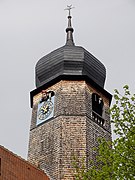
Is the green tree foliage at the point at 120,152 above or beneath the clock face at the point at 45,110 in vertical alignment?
beneath

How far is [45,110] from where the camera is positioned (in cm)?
2247

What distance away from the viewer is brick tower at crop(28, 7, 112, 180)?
2005 cm

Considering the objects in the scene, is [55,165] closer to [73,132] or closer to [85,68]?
[73,132]

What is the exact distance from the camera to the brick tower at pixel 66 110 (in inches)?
789

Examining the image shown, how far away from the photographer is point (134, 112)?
11.8m

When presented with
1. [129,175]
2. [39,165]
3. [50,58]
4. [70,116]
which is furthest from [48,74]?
[129,175]

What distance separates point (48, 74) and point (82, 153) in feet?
18.6

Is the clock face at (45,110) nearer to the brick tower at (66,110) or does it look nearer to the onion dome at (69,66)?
the brick tower at (66,110)

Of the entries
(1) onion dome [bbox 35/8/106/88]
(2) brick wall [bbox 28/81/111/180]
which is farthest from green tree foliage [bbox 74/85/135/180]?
(1) onion dome [bbox 35/8/106/88]

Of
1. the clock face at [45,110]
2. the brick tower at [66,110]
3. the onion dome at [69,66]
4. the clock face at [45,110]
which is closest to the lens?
the brick tower at [66,110]

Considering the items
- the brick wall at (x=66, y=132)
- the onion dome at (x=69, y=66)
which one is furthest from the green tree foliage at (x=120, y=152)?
the onion dome at (x=69, y=66)

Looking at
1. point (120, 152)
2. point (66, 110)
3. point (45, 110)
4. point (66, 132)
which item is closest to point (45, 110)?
point (45, 110)

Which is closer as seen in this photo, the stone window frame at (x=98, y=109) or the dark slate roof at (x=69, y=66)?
the stone window frame at (x=98, y=109)

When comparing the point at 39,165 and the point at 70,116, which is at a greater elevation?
the point at 70,116
